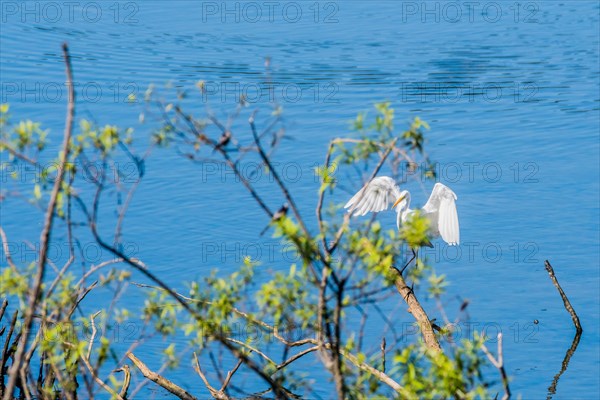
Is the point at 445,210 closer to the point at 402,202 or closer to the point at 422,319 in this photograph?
the point at 402,202

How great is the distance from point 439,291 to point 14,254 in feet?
32.3

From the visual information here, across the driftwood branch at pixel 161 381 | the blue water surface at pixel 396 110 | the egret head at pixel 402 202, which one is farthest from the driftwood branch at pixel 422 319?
the blue water surface at pixel 396 110

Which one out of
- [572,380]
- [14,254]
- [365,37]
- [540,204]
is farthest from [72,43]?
[572,380]

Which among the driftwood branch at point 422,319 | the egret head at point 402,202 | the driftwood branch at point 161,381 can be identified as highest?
the egret head at point 402,202

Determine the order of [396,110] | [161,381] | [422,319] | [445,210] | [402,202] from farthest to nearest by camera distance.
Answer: [396,110] → [445,210] → [402,202] → [422,319] → [161,381]

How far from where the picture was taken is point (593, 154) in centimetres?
1745

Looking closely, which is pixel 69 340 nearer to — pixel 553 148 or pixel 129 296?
pixel 129 296

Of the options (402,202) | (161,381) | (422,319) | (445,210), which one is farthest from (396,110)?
(161,381)

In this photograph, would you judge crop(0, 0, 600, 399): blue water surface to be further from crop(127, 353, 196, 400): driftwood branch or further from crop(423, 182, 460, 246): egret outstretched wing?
crop(127, 353, 196, 400): driftwood branch

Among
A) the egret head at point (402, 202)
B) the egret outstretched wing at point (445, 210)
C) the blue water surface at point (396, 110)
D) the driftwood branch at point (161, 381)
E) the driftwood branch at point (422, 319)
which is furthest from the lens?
the blue water surface at point (396, 110)

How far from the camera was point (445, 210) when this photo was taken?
1077cm

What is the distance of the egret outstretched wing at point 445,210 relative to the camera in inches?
423

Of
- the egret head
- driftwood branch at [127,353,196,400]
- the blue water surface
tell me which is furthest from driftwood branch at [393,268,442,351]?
the blue water surface

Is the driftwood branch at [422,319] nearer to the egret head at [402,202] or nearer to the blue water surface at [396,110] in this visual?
the egret head at [402,202]
